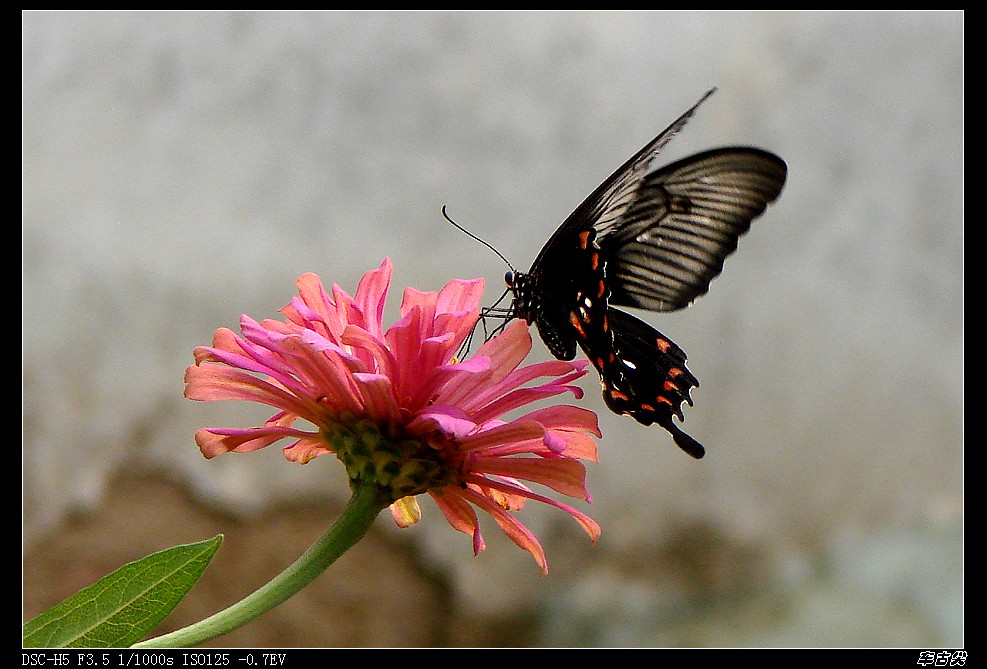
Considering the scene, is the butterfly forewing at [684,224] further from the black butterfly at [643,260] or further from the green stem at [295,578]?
the green stem at [295,578]

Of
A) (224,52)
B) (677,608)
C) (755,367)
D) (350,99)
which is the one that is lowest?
(677,608)

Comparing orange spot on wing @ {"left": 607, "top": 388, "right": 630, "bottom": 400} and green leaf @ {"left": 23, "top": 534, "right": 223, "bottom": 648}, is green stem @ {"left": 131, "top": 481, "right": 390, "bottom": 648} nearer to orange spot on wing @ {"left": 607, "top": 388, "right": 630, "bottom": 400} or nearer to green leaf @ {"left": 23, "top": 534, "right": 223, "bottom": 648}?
green leaf @ {"left": 23, "top": 534, "right": 223, "bottom": 648}

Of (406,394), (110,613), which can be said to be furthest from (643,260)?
(110,613)

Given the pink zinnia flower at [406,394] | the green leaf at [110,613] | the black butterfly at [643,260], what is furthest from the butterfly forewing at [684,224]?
the green leaf at [110,613]

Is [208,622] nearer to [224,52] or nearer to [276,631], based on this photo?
[276,631]

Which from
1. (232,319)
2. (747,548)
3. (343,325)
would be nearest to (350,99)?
(232,319)

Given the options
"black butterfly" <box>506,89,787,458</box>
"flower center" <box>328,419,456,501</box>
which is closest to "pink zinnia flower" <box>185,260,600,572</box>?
"flower center" <box>328,419,456,501</box>
